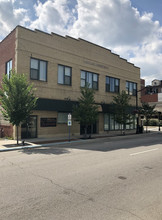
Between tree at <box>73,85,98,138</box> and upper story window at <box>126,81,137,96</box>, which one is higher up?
upper story window at <box>126,81,137,96</box>

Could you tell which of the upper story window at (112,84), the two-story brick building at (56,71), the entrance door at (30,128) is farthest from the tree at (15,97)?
the upper story window at (112,84)

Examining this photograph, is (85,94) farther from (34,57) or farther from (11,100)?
(11,100)

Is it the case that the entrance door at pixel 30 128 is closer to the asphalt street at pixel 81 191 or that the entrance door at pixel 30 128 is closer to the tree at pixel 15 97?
the tree at pixel 15 97

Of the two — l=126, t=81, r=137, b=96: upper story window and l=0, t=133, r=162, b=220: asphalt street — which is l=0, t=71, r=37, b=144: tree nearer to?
l=0, t=133, r=162, b=220: asphalt street

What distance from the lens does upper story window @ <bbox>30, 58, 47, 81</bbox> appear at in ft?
56.9

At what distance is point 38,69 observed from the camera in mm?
17750

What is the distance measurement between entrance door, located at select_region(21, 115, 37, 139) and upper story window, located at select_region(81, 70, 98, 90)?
752 cm

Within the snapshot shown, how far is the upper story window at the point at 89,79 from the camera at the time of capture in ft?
71.2

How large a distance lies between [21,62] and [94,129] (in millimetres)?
11813

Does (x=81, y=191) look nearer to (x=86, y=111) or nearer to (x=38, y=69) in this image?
(x=86, y=111)

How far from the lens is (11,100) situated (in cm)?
1319

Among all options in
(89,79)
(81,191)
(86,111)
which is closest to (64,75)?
(89,79)

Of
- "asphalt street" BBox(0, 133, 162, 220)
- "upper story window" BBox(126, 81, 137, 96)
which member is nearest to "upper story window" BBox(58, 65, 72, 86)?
"upper story window" BBox(126, 81, 137, 96)

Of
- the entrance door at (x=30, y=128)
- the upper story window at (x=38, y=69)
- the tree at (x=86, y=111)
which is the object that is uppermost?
the upper story window at (x=38, y=69)
